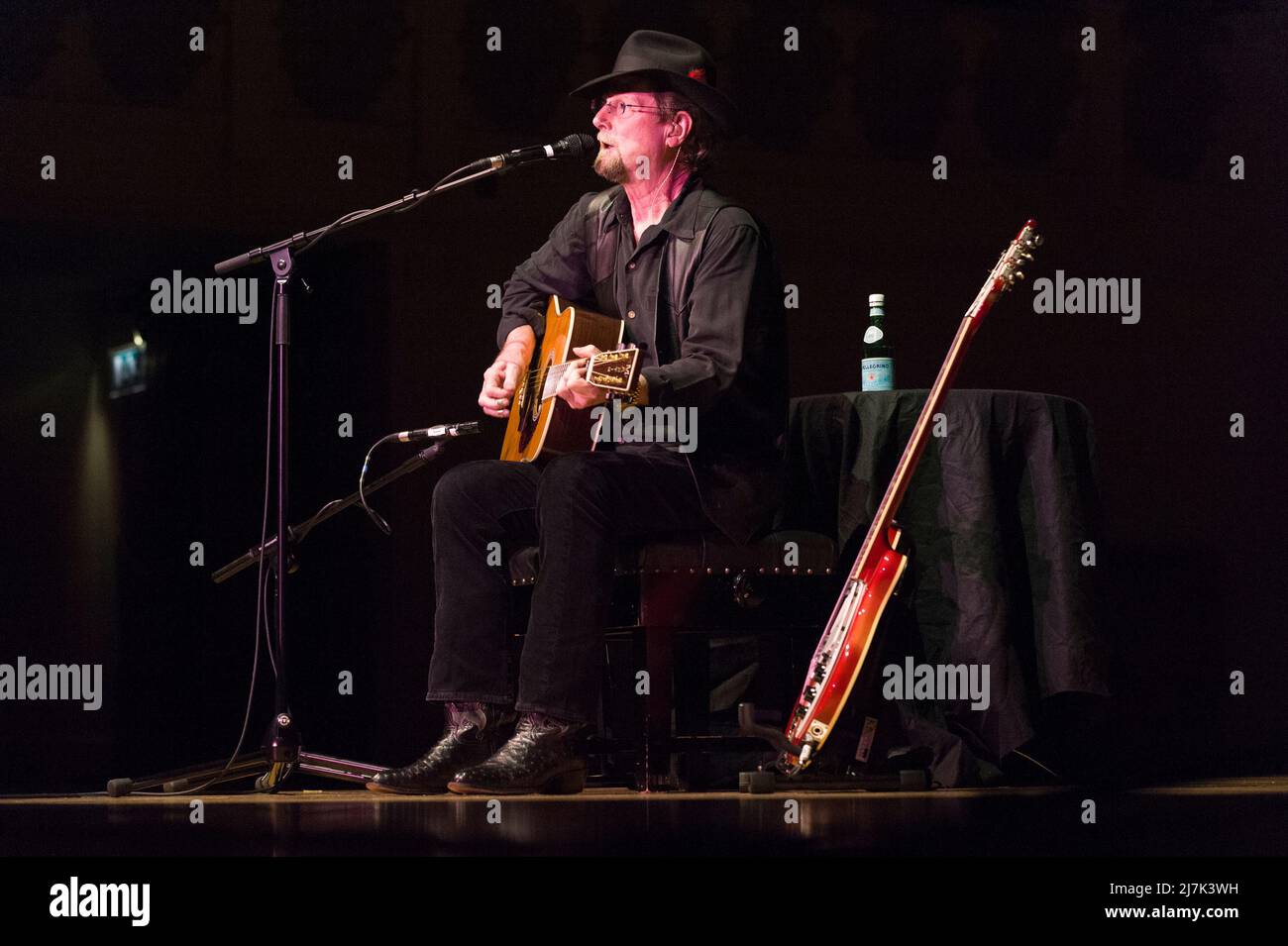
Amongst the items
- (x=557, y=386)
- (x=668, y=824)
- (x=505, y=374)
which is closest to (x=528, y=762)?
(x=668, y=824)

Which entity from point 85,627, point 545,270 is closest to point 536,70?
point 545,270

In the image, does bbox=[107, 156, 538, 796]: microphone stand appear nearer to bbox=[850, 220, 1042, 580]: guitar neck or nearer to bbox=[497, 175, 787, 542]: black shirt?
bbox=[497, 175, 787, 542]: black shirt

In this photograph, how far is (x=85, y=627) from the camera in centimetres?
422

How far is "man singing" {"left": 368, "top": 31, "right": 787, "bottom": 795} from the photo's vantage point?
2795 mm

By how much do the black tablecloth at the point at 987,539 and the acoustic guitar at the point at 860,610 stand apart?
242mm

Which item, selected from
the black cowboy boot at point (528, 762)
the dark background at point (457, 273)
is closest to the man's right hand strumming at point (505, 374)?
the black cowboy boot at point (528, 762)

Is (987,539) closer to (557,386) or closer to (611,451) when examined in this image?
(611,451)

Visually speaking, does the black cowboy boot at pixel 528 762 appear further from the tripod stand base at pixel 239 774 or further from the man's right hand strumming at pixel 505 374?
the man's right hand strumming at pixel 505 374

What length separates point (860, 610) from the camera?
117 inches

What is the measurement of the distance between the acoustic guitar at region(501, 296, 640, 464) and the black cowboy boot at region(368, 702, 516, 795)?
1.80ft

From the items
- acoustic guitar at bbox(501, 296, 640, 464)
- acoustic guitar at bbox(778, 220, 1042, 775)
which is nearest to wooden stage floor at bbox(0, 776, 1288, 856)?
acoustic guitar at bbox(778, 220, 1042, 775)

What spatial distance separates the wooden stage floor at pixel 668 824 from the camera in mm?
2279

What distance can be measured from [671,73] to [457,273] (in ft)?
4.80

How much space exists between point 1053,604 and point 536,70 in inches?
89.1
